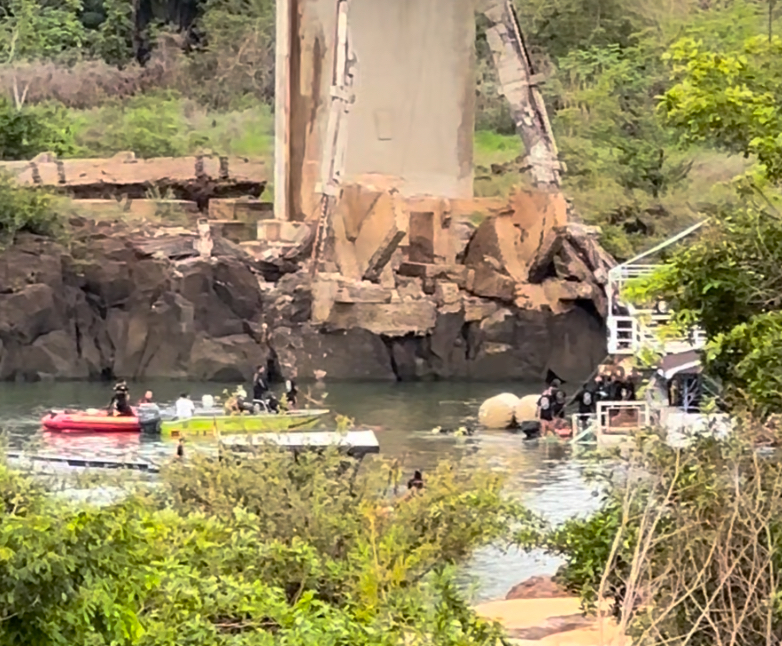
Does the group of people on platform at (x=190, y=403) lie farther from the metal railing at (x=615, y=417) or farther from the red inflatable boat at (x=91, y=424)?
the metal railing at (x=615, y=417)

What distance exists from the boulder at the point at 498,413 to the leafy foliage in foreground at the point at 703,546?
40.9 feet

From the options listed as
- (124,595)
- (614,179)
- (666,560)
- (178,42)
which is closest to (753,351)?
(666,560)

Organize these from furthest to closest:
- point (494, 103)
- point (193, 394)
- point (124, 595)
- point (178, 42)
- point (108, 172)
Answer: point (178, 42) → point (494, 103) → point (108, 172) → point (193, 394) → point (124, 595)

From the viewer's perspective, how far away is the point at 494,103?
25.9 metres

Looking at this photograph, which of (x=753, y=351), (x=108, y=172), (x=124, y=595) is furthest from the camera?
(x=108, y=172)

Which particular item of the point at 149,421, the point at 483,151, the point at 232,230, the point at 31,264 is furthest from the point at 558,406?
the point at 31,264

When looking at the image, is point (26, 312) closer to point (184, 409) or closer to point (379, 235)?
point (379, 235)

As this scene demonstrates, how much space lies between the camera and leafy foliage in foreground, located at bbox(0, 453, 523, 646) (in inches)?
134

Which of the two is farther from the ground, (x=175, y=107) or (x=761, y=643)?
(x=175, y=107)

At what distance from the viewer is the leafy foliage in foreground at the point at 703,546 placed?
4.90m

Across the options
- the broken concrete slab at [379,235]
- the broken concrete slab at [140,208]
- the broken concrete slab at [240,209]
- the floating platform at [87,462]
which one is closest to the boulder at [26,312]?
the broken concrete slab at [140,208]

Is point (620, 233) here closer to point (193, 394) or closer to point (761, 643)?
point (193, 394)

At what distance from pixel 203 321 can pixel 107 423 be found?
6.41 m

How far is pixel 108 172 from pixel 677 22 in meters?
10.5
